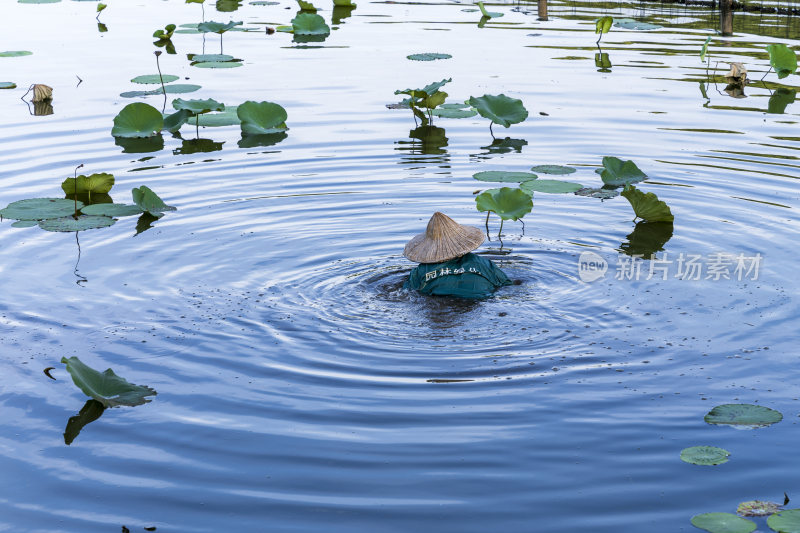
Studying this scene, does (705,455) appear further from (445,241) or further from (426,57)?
(426,57)

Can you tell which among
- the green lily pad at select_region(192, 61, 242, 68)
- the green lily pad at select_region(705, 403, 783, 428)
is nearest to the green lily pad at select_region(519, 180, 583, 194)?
the green lily pad at select_region(705, 403, 783, 428)

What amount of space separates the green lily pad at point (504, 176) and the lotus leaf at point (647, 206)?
1147 millimetres

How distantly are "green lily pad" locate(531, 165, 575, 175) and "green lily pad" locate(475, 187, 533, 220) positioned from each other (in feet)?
6.15

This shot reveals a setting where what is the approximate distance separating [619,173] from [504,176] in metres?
1.05

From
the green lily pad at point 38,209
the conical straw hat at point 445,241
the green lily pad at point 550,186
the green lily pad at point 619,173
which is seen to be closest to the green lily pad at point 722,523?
the conical straw hat at point 445,241

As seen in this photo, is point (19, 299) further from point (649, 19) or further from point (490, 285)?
point (649, 19)

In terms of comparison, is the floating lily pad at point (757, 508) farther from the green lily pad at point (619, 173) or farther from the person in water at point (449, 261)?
the green lily pad at point (619, 173)

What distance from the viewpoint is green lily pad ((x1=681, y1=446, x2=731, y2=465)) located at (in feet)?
14.2

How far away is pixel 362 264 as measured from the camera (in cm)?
707

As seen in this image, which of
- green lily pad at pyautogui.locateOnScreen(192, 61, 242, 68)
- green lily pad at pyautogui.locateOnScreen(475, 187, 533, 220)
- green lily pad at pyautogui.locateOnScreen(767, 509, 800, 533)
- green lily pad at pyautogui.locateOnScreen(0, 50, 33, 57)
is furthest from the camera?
green lily pad at pyautogui.locateOnScreen(0, 50, 33, 57)

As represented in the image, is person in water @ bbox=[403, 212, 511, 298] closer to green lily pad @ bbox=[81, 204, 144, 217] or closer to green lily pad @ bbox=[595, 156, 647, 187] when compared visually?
green lily pad @ bbox=[595, 156, 647, 187]

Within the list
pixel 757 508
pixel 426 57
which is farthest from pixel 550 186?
pixel 426 57

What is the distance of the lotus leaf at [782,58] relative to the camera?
12.1 meters

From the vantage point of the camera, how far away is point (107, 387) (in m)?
5.01
